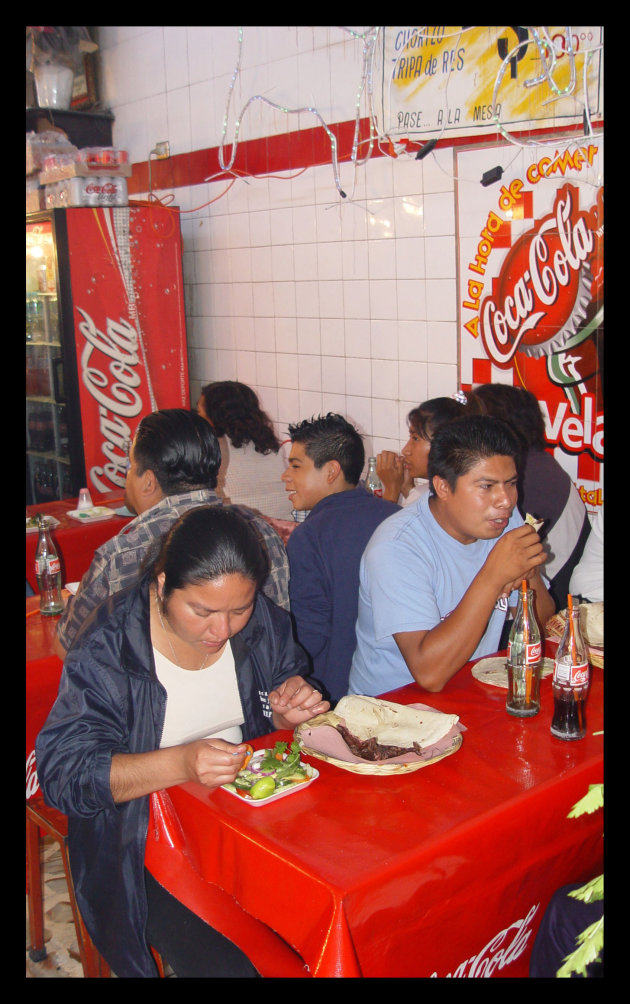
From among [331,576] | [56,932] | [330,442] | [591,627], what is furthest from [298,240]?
[56,932]

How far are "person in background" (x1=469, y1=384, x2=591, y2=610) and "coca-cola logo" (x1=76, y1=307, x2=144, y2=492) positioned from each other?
2976 mm

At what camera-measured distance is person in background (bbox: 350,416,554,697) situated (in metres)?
2.48

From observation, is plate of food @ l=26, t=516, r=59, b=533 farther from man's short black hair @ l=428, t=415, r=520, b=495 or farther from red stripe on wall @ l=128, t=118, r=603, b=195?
red stripe on wall @ l=128, t=118, r=603, b=195

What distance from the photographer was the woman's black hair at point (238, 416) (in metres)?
4.79

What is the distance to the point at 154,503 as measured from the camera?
2986 mm

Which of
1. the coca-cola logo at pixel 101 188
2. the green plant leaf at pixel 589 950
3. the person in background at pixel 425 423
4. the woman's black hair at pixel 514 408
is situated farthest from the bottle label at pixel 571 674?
the coca-cola logo at pixel 101 188

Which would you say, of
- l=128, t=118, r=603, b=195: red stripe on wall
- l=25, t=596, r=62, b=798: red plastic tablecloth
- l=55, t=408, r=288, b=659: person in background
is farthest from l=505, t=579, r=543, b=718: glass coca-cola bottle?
l=128, t=118, r=603, b=195: red stripe on wall


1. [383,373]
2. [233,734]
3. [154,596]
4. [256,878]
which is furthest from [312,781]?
[383,373]

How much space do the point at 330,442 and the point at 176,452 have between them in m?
0.68

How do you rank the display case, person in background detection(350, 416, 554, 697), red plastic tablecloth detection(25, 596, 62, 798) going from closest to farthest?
person in background detection(350, 416, 554, 697) < red plastic tablecloth detection(25, 596, 62, 798) < the display case

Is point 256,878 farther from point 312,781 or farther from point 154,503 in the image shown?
point 154,503

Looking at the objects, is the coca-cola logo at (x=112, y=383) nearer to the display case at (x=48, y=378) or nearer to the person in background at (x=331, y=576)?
the display case at (x=48, y=378)

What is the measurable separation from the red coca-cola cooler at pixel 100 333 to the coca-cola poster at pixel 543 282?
253cm
